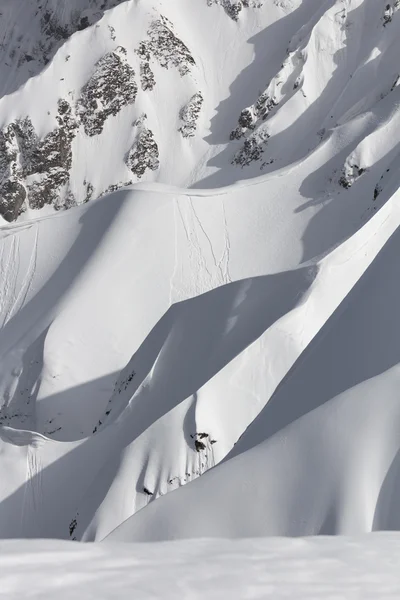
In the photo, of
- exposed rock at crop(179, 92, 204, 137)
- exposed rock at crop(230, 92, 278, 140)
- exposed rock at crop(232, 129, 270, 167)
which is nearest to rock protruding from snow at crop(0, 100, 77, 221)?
exposed rock at crop(179, 92, 204, 137)

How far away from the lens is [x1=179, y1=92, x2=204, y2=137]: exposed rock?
54.7 metres

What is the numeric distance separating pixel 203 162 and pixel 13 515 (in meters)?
30.9

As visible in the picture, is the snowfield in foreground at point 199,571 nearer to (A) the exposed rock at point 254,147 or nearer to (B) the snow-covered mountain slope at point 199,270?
(B) the snow-covered mountain slope at point 199,270

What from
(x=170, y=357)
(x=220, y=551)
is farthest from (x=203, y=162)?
(x=220, y=551)

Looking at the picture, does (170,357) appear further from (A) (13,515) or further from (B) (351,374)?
(B) (351,374)

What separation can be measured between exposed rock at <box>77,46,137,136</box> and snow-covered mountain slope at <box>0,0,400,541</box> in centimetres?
14

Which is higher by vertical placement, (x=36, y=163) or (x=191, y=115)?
(x=191, y=115)

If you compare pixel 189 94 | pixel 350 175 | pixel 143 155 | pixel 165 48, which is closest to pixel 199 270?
pixel 350 175

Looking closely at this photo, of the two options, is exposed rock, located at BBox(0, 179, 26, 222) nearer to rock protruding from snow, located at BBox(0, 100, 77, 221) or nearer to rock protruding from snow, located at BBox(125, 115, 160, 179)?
rock protruding from snow, located at BBox(0, 100, 77, 221)

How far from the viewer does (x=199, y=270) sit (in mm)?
37094

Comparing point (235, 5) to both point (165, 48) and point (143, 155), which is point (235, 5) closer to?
point (165, 48)

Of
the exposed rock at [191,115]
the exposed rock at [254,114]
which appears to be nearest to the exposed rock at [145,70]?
the exposed rock at [191,115]

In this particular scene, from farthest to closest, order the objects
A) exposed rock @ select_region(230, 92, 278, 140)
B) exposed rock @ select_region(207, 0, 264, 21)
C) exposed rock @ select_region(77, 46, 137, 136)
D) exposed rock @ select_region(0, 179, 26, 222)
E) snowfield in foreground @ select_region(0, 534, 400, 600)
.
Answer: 1. exposed rock @ select_region(207, 0, 264, 21)
2. exposed rock @ select_region(77, 46, 137, 136)
3. exposed rock @ select_region(0, 179, 26, 222)
4. exposed rock @ select_region(230, 92, 278, 140)
5. snowfield in foreground @ select_region(0, 534, 400, 600)

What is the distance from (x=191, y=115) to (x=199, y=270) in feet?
67.6
